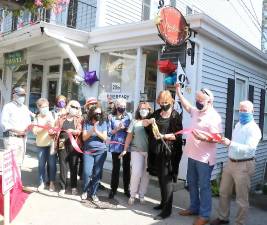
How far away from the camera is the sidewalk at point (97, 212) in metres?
5.61

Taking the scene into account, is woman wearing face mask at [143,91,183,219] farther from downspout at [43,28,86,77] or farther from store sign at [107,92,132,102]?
downspout at [43,28,86,77]

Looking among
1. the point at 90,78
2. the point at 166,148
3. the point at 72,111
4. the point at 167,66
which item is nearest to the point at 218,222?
the point at 166,148

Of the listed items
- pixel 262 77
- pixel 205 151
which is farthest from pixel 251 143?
pixel 262 77

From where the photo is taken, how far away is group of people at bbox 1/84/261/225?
544 centimetres

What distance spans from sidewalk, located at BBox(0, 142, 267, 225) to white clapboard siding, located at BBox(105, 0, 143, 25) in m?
6.09

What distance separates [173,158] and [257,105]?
728 cm

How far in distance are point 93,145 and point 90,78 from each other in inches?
152

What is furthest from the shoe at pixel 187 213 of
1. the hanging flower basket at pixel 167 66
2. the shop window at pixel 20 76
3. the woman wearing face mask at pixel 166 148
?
the shop window at pixel 20 76

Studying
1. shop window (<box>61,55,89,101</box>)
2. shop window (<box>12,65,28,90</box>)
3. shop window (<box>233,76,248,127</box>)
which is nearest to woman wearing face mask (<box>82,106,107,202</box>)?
shop window (<box>61,55,89,101</box>)

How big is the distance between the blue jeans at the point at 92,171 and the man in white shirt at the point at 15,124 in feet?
4.27

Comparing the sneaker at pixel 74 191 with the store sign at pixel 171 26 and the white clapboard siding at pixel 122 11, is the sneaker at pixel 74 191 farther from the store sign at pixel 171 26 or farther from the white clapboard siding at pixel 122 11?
the white clapboard siding at pixel 122 11

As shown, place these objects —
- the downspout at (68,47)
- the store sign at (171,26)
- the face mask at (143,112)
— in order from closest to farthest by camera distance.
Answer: the face mask at (143,112) < the store sign at (171,26) < the downspout at (68,47)

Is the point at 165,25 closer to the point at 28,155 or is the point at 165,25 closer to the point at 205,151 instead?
the point at 205,151

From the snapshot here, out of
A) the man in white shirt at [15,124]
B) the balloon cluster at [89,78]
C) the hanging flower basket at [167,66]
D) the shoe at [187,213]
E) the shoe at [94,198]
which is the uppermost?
the hanging flower basket at [167,66]
